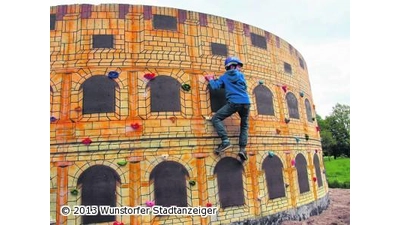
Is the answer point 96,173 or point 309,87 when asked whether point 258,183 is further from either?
point 309,87

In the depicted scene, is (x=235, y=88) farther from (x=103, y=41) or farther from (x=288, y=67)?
(x=288, y=67)

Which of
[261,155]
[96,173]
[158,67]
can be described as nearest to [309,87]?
[261,155]

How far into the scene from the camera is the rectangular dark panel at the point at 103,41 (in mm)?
6867

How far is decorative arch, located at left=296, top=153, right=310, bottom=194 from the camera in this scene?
8531 mm

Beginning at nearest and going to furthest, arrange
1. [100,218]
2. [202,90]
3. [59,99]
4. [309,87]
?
[100,218]
[59,99]
[202,90]
[309,87]

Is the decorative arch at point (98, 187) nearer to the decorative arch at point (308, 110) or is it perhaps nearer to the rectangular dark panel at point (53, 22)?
the rectangular dark panel at point (53, 22)

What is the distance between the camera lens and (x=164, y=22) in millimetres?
7211

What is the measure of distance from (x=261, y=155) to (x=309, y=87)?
415cm

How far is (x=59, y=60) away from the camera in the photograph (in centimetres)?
677

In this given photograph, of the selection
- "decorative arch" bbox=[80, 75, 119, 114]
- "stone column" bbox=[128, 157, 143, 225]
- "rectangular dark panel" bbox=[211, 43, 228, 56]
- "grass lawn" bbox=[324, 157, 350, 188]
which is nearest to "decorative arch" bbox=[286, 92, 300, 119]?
"rectangular dark panel" bbox=[211, 43, 228, 56]

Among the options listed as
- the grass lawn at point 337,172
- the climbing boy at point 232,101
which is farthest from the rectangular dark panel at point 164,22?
the grass lawn at point 337,172

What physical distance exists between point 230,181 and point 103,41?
403 cm

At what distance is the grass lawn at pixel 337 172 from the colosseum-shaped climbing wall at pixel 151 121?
3353mm

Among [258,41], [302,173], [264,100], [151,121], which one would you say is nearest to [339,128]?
[302,173]
